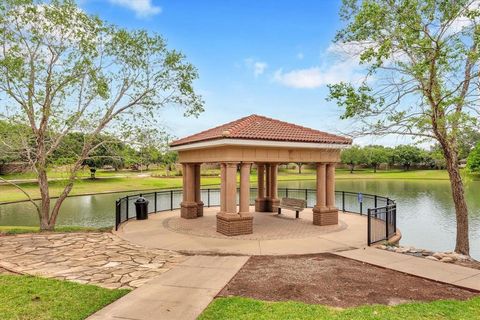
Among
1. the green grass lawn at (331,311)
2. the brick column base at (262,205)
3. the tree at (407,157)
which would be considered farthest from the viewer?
the tree at (407,157)

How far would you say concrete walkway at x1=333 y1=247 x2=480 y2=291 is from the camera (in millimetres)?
6577

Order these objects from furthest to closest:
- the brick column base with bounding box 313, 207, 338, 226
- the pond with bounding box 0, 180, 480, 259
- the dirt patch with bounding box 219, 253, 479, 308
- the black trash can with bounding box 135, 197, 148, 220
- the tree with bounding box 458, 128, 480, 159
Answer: the black trash can with bounding box 135, 197, 148, 220 < the pond with bounding box 0, 180, 480, 259 < the brick column base with bounding box 313, 207, 338, 226 < the tree with bounding box 458, 128, 480, 159 < the dirt patch with bounding box 219, 253, 479, 308

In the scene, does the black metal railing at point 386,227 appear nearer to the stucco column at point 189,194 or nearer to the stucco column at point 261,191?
the stucco column at point 261,191

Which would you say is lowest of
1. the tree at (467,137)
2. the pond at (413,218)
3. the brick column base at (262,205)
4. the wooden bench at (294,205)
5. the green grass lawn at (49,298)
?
the pond at (413,218)

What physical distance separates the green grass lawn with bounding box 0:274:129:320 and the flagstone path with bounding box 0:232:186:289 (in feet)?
1.43

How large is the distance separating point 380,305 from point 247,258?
3.65 metres

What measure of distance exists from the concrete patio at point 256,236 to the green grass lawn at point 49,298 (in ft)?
11.2

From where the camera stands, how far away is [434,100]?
9.91 m

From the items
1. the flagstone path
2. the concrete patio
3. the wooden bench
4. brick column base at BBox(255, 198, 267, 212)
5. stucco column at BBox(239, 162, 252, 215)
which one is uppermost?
stucco column at BBox(239, 162, 252, 215)

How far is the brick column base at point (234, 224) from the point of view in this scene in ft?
36.4

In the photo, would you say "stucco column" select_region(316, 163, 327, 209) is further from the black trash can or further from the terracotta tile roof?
the black trash can

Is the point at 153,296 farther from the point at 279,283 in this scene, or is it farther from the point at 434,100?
the point at 434,100

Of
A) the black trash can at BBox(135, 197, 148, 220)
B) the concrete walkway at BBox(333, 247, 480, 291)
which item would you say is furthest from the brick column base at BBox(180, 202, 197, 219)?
the concrete walkway at BBox(333, 247, 480, 291)

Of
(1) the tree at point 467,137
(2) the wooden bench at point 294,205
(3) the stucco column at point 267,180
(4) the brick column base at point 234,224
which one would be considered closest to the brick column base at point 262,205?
(3) the stucco column at point 267,180
